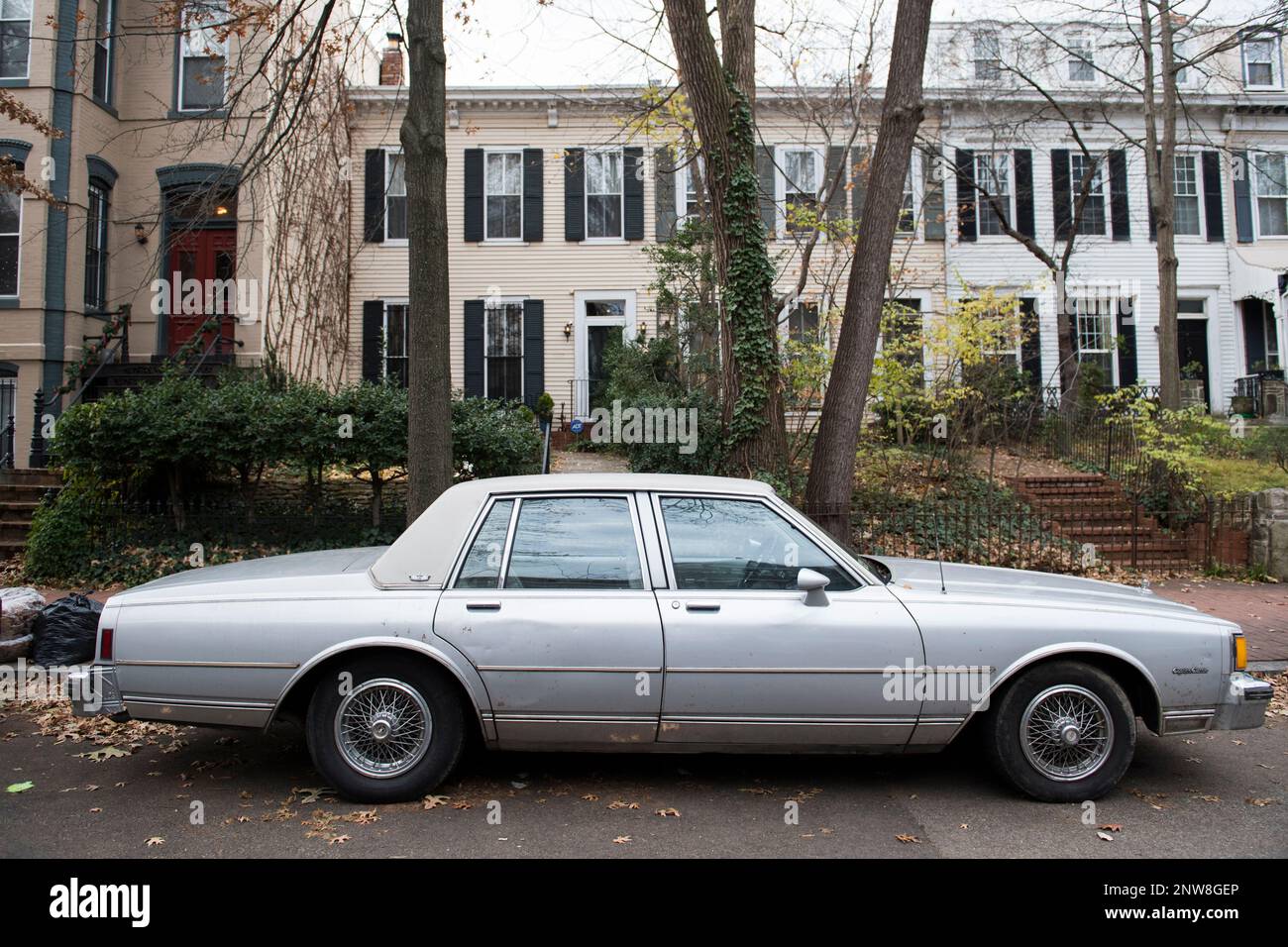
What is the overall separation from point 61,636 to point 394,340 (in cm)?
1316

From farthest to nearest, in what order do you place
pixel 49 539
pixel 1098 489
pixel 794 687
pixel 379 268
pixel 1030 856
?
1. pixel 379 268
2. pixel 1098 489
3. pixel 49 539
4. pixel 794 687
5. pixel 1030 856

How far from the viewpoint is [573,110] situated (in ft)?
63.7

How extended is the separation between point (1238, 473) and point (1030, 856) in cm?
1374

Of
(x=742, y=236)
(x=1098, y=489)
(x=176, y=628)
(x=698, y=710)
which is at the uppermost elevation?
(x=742, y=236)

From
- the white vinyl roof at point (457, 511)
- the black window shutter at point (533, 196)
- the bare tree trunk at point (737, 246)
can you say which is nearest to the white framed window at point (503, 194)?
the black window shutter at point (533, 196)

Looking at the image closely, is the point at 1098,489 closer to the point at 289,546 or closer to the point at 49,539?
the point at 289,546

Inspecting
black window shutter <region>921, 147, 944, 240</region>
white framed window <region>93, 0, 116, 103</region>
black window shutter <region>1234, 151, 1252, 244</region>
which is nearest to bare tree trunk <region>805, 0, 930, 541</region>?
black window shutter <region>921, 147, 944, 240</region>

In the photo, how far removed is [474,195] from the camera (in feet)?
63.7

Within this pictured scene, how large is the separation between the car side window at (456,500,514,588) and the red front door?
A: 13.1 m

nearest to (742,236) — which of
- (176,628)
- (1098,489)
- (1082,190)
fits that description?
(176,628)

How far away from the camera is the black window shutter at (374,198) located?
19062mm

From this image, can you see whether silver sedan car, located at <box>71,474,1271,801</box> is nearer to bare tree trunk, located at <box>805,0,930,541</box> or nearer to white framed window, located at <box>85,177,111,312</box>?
bare tree trunk, located at <box>805,0,930,541</box>

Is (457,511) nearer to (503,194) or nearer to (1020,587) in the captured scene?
(1020,587)

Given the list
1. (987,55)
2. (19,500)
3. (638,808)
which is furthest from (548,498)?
(987,55)
